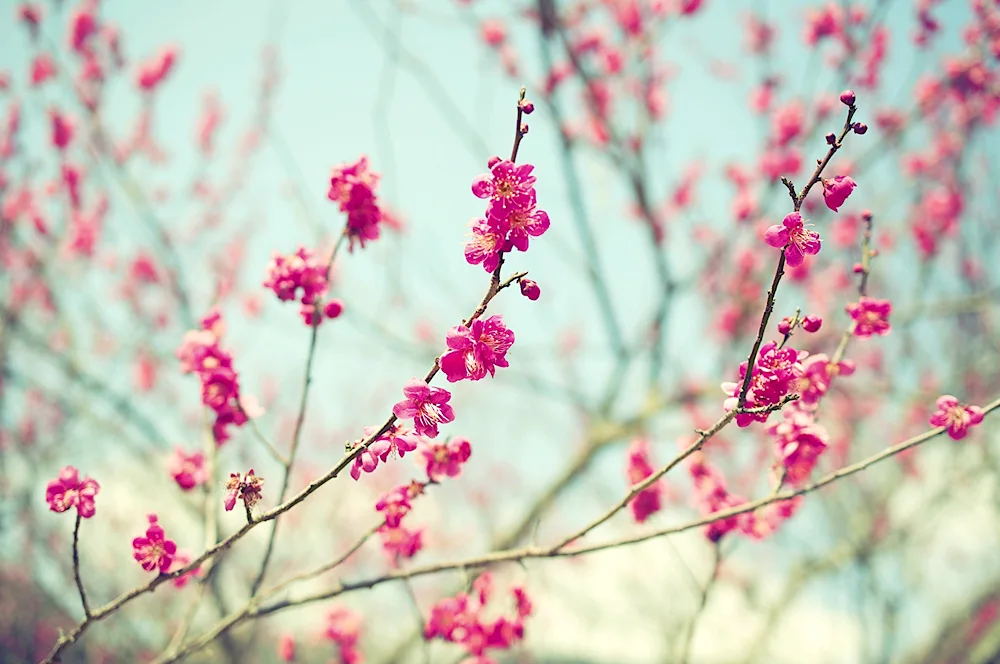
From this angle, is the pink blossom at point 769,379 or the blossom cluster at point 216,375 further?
the blossom cluster at point 216,375

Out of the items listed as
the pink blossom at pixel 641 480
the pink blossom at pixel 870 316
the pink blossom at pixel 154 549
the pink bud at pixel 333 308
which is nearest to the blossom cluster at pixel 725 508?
the pink blossom at pixel 641 480

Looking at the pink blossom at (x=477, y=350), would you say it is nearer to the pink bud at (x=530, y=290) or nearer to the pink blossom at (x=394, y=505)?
the pink bud at (x=530, y=290)

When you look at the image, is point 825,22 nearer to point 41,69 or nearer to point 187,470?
point 187,470

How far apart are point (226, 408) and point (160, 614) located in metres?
6.25

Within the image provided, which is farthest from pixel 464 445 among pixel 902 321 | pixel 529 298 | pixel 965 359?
pixel 965 359

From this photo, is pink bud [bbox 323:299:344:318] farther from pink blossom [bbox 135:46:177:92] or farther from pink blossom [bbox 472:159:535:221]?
pink blossom [bbox 135:46:177:92]

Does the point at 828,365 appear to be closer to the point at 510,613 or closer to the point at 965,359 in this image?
the point at 510,613

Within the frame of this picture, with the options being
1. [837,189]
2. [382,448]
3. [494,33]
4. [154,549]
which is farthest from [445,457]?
[494,33]

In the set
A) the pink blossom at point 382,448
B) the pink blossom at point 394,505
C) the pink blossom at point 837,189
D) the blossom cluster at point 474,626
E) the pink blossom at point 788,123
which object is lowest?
the blossom cluster at point 474,626

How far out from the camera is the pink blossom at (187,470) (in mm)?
2039

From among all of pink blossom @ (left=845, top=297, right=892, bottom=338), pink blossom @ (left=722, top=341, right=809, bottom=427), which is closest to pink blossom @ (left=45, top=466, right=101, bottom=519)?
pink blossom @ (left=722, top=341, right=809, bottom=427)

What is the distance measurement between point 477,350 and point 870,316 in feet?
4.33

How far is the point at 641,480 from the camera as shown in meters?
2.29

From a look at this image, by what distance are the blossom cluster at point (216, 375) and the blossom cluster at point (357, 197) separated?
0.53m
